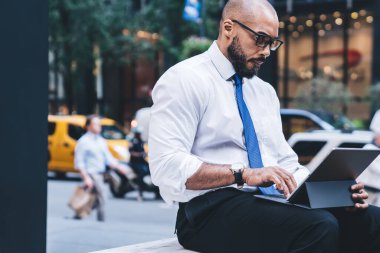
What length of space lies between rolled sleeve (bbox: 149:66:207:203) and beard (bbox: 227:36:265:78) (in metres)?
0.23

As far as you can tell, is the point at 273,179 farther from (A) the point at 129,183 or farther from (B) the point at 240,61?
(A) the point at 129,183

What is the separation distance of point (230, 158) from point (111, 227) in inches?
255

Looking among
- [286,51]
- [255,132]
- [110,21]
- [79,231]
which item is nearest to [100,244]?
[79,231]

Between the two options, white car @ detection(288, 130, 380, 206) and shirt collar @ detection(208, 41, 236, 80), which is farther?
white car @ detection(288, 130, 380, 206)

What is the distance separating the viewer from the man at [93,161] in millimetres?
10836

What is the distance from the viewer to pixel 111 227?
916cm

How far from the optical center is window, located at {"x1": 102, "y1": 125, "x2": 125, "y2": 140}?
64.3 feet

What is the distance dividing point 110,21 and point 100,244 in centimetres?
2237

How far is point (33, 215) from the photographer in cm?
277

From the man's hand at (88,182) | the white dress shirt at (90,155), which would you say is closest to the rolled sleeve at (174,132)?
the man's hand at (88,182)

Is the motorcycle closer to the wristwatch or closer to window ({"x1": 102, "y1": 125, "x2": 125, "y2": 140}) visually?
window ({"x1": 102, "y1": 125, "x2": 125, "y2": 140})

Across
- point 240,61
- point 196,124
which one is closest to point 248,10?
point 240,61

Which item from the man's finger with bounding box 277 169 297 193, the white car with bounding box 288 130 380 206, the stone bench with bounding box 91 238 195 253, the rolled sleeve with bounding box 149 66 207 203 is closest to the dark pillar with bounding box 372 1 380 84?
the white car with bounding box 288 130 380 206

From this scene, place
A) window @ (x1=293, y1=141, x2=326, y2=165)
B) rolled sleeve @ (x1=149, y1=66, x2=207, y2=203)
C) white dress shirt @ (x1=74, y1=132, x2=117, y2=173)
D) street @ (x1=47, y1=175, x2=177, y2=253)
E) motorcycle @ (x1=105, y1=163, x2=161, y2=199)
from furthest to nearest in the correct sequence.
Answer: motorcycle @ (x1=105, y1=163, x2=161, y2=199), white dress shirt @ (x1=74, y1=132, x2=117, y2=173), window @ (x1=293, y1=141, x2=326, y2=165), street @ (x1=47, y1=175, x2=177, y2=253), rolled sleeve @ (x1=149, y1=66, x2=207, y2=203)
